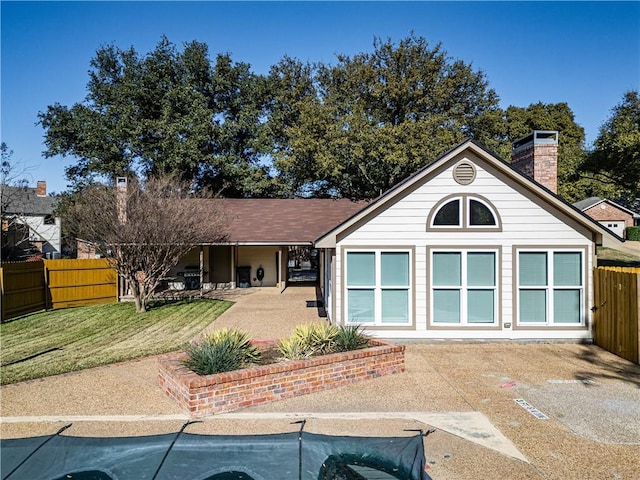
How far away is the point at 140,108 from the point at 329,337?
1075 inches

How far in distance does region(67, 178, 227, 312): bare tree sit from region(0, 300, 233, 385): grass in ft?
5.20

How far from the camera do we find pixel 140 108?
3077 centimetres

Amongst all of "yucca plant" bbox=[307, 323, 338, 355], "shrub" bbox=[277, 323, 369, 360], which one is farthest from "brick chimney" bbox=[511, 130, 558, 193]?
"yucca plant" bbox=[307, 323, 338, 355]

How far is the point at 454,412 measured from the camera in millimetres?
6871

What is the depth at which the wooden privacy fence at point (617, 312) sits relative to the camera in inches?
375

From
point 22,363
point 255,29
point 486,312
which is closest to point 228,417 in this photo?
point 22,363

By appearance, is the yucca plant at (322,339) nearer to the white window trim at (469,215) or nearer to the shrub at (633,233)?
the white window trim at (469,215)

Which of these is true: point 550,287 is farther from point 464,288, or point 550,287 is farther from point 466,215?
point 466,215

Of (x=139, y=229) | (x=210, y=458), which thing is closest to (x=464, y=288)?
(x=210, y=458)

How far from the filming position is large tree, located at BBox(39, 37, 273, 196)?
96.3 feet

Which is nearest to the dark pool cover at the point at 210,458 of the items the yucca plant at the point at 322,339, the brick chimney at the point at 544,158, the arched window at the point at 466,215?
the yucca plant at the point at 322,339

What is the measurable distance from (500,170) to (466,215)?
4.50ft

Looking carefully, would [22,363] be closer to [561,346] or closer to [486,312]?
[486,312]

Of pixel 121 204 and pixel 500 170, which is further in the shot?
pixel 121 204
